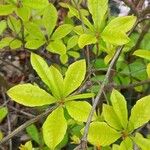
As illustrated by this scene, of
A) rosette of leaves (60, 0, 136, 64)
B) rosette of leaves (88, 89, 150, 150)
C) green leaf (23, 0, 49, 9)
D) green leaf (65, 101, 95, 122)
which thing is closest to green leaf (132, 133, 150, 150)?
rosette of leaves (88, 89, 150, 150)

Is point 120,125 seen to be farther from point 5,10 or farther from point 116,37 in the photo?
point 5,10

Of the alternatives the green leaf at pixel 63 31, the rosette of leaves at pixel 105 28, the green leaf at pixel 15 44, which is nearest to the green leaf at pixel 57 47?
the green leaf at pixel 63 31

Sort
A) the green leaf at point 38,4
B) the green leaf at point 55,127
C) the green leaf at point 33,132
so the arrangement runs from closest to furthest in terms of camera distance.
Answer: the green leaf at point 55,127, the green leaf at point 38,4, the green leaf at point 33,132

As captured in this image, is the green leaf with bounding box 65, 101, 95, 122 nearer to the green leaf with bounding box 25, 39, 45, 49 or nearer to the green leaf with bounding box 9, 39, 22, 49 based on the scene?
the green leaf with bounding box 25, 39, 45, 49

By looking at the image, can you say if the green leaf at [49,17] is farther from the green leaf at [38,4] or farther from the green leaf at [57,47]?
the green leaf at [38,4]

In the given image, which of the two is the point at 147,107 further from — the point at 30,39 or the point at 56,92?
the point at 30,39

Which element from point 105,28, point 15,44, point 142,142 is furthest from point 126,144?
point 15,44
